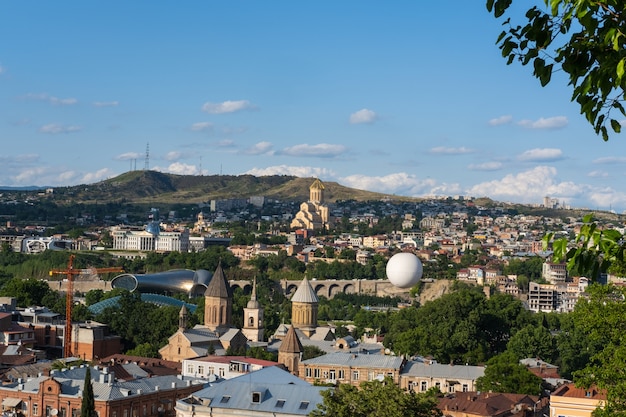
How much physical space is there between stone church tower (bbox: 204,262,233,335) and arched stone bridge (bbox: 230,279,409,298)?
44.1 meters

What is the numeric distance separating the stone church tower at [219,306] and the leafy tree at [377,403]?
36219mm

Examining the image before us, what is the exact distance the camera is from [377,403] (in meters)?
24.5

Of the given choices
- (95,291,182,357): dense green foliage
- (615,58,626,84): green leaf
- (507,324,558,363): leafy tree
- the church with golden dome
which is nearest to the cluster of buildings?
(95,291,182,357): dense green foliage

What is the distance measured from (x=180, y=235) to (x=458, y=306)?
89636 mm

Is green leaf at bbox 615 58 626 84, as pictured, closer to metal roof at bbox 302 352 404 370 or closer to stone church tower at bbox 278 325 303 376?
metal roof at bbox 302 352 404 370

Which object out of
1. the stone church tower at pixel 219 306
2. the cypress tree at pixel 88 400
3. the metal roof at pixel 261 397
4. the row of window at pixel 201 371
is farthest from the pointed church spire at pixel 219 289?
the metal roof at pixel 261 397

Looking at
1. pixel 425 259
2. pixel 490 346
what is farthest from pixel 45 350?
pixel 425 259

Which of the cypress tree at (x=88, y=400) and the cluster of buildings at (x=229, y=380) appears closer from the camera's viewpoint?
the cluster of buildings at (x=229, y=380)

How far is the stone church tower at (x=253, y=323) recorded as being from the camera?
2426 inches

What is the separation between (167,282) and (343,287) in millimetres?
20813

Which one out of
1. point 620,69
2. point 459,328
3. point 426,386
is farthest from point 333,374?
point 620,69

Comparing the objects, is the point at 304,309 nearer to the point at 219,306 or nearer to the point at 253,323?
the point at 253,323

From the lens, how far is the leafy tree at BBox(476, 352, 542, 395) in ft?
140

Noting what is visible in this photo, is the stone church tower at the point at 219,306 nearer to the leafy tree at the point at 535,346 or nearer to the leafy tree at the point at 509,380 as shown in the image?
the leafy tree at the point at 535,346
